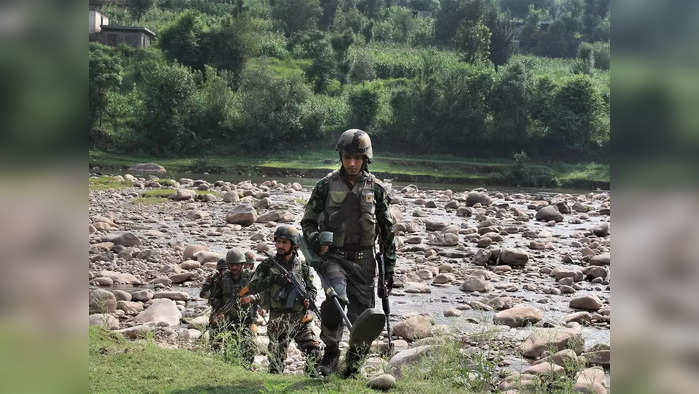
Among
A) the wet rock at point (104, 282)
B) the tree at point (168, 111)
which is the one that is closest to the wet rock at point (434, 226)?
the wet rock at point (104, 282)

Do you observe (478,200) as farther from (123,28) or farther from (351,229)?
(123,28)

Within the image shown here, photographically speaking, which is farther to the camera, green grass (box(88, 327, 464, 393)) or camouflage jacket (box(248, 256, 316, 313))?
camouflage jacket (box(248, 256, 316, 313))

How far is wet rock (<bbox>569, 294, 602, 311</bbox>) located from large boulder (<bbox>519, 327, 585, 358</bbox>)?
11.2 feet

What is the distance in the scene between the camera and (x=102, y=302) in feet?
33.7

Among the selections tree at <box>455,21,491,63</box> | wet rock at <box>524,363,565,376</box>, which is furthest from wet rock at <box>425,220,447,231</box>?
tree at <box>455,21,491,63</box>

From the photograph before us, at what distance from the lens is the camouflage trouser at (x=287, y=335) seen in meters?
6.76

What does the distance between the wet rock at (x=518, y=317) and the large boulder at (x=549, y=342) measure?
5.95ft

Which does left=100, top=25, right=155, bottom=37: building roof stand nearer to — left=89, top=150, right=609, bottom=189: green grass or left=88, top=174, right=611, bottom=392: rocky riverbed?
left=89, top=150, right=609, bottom=189: green grass

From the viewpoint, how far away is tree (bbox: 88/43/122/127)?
183ft

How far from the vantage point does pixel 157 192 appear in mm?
29625
